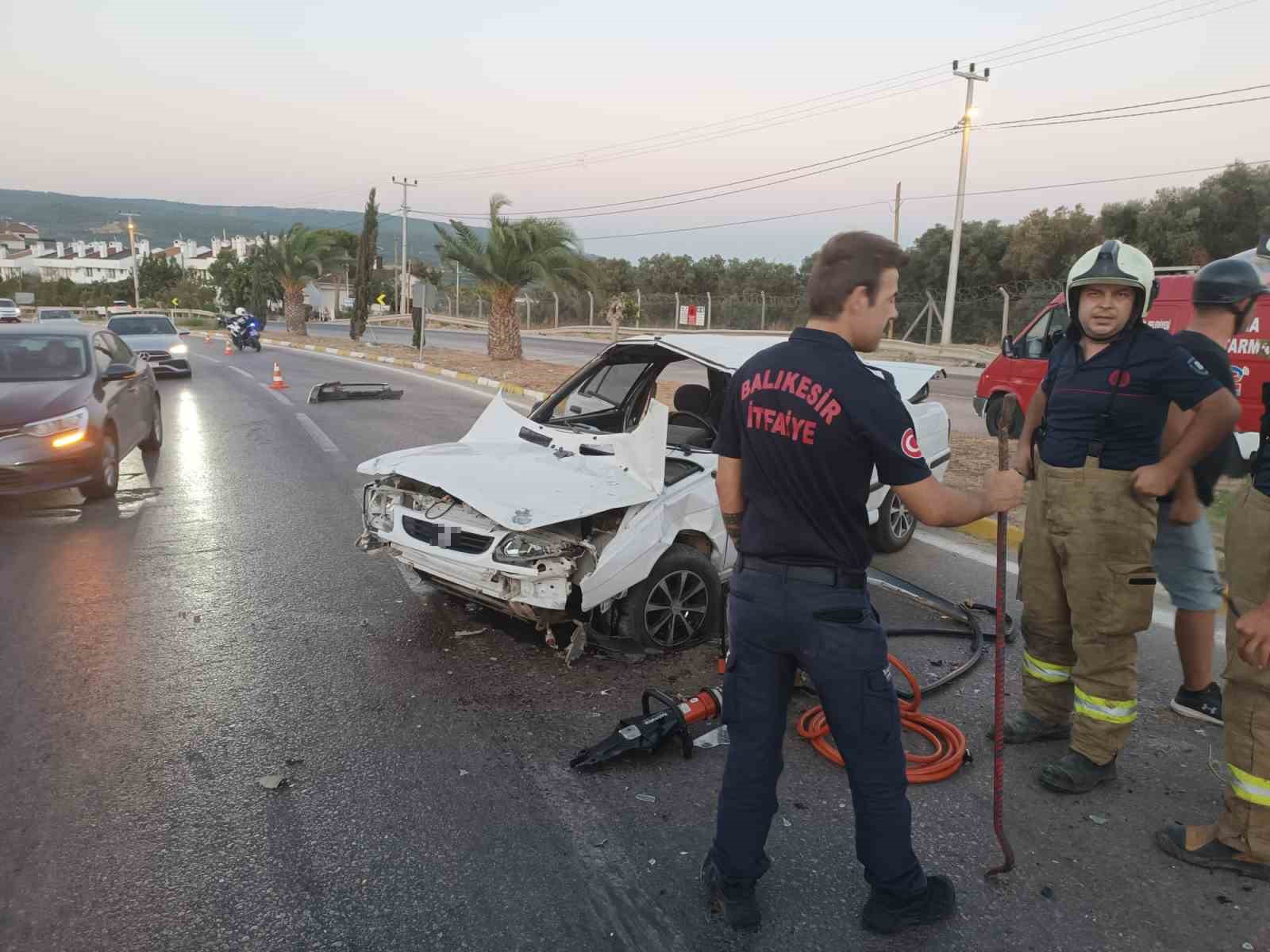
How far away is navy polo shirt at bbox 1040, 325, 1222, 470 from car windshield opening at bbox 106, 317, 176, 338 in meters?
20.4

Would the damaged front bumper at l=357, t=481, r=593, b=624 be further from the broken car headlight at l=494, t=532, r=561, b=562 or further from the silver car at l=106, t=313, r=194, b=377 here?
the silver car at l=106, t=313, r=194, b=377

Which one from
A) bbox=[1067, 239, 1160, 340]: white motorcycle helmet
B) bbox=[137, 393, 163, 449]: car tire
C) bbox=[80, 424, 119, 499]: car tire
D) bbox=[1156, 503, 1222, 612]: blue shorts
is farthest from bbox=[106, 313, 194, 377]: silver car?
bbox=[1156, 503, 1222, 612]: blue shorts

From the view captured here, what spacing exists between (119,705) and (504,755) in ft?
5.89

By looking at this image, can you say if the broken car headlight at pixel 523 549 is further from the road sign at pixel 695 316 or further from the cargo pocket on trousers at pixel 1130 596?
the road sign at pixel 695 316

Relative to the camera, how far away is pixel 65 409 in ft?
23.2

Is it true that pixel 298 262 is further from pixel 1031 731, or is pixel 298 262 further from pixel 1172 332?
pixel 1031 731

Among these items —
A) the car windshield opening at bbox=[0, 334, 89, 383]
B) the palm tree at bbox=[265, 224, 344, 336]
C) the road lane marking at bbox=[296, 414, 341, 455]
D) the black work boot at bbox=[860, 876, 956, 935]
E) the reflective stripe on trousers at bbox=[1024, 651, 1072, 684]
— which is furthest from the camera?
the palm tree at bbox=[265, 224, 344, 336]

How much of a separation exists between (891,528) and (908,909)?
13.1 ft

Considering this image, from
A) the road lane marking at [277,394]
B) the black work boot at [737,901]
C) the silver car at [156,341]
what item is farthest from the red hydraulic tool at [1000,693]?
the silver car at [156,341]

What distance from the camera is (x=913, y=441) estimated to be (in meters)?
2.15

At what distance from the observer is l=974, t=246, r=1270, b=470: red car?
7.80 meters

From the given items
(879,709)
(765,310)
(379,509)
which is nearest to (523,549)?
(379,509)

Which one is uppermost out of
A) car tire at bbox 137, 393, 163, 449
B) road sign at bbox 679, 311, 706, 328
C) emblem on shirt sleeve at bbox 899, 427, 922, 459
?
road sign at bbox 679, 311, 706, 328

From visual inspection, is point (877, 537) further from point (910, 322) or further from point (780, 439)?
point (910, 322)
